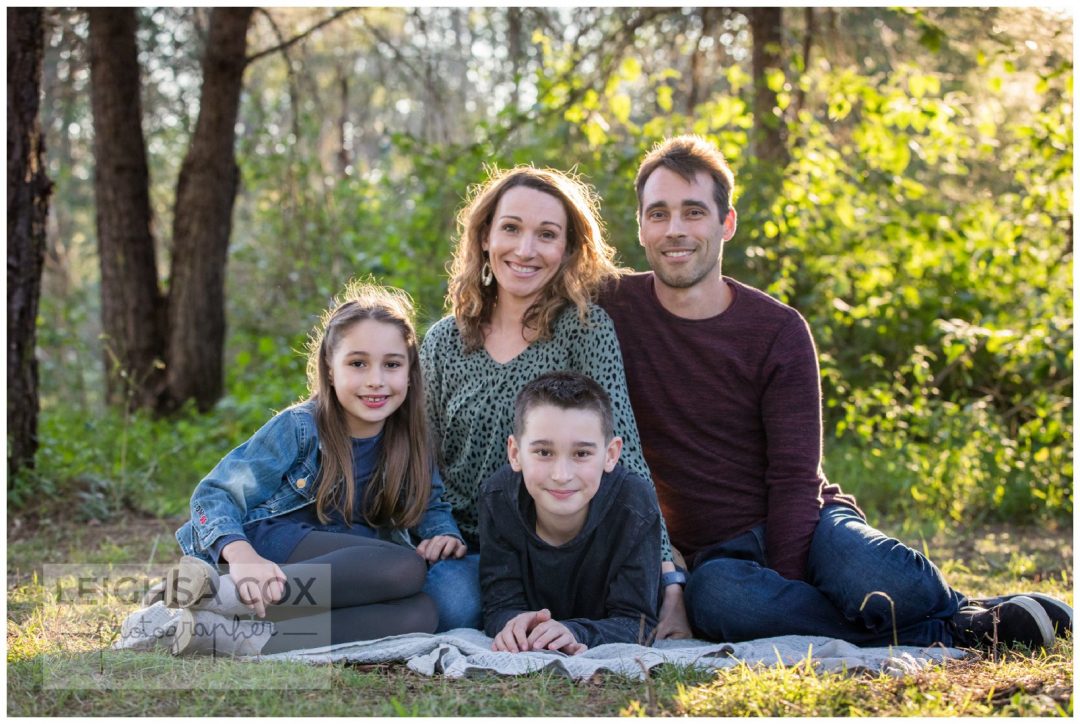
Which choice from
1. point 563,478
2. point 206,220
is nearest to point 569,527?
point 563,478

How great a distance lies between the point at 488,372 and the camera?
3480 millimetres

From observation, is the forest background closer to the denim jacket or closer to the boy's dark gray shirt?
the denim jacket

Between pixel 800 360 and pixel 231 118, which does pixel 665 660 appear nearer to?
pixel 800 360

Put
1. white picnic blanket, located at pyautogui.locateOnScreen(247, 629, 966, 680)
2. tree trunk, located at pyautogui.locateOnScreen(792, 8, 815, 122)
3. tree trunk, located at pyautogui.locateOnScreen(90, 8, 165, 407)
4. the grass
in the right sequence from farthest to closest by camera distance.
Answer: tree trunk, located at pyautogui.locateOnScreen(792, 8, 815, 122)
tree trunk, located at pyautogui.locateOnScreen(90, 8, 165, 407)
white picnic blanket, located at pyautogui.locateOnScreen(247, 629, 966, 680)
the grass

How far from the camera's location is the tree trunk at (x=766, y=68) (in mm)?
7548

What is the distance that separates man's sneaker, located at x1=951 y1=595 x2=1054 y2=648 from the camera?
2.94 m

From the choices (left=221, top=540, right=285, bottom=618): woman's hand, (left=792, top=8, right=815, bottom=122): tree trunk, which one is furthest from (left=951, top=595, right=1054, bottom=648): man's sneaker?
(left=792, top=8, right=815, bottom=122): tree trunk

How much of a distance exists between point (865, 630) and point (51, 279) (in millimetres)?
9787

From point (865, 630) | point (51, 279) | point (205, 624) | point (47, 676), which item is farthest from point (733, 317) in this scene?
point (51, 279)

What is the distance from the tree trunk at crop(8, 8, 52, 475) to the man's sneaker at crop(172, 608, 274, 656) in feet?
8.57

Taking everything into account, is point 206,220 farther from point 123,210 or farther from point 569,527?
point 569,527

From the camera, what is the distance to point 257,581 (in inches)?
111

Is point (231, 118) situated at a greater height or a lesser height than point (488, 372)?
greater

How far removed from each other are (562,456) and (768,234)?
3.94 meters
